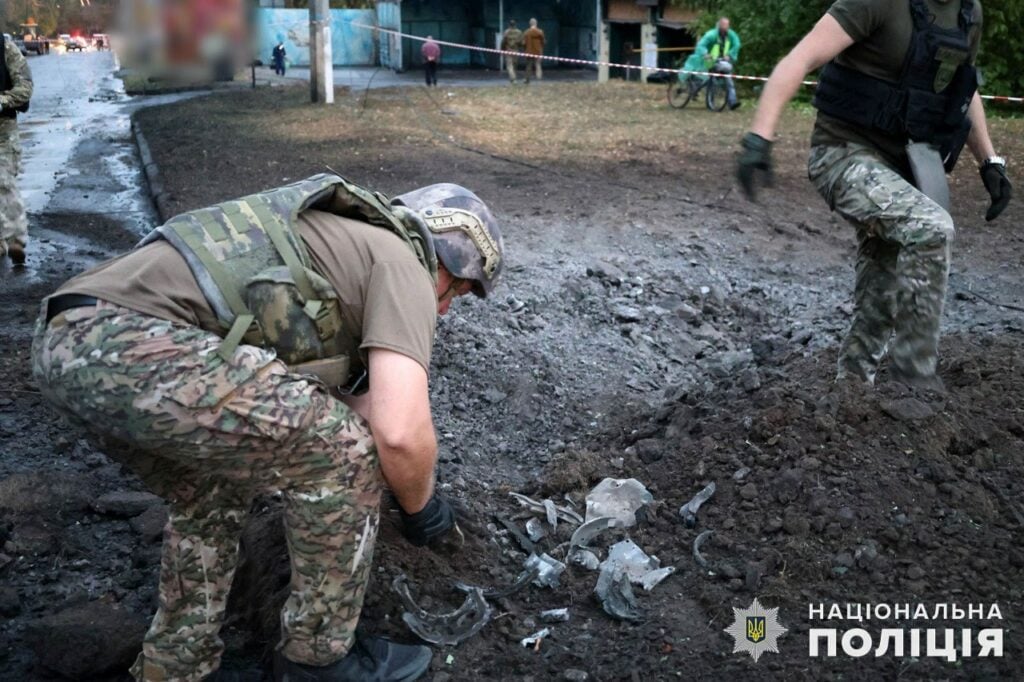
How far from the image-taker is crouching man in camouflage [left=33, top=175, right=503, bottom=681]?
7.82ft

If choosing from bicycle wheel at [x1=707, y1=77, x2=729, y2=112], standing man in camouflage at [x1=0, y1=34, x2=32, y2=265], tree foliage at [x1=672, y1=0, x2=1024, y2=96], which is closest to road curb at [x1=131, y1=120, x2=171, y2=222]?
standing man in camouflage at [x1=0, y1=34, x2=32, y2=265]

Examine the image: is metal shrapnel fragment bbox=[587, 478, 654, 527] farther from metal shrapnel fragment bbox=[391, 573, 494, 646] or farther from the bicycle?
the bicycle

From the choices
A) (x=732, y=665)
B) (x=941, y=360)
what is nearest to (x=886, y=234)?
(x=941, y=360)

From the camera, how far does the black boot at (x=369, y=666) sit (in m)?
2.70

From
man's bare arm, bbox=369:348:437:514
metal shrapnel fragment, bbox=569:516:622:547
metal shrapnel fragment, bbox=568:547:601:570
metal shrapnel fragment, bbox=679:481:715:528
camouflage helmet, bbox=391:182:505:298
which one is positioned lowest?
metal shrapnel fragment, bbox=568:547:601:570

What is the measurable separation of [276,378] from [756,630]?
160 centimetres

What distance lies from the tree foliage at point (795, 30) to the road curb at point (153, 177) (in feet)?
37.6

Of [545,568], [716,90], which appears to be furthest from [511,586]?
[716,90]

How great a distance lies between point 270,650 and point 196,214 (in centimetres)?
124

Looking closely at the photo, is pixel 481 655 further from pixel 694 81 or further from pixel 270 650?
pixel 694 81

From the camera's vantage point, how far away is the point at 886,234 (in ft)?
13.2

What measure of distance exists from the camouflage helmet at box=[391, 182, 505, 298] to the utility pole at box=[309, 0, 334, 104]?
16.2 m

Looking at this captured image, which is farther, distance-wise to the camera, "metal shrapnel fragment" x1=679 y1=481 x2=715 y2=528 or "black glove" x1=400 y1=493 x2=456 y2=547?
"metal shrapnel fragment" x1=679 y1=481 x2=715 y2=528

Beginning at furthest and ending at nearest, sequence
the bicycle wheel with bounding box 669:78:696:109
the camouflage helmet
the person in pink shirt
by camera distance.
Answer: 1. the person in pink shirt
2. the bicycle wheel with bounding box 669:78:696:109
3. the camouflage helmet
